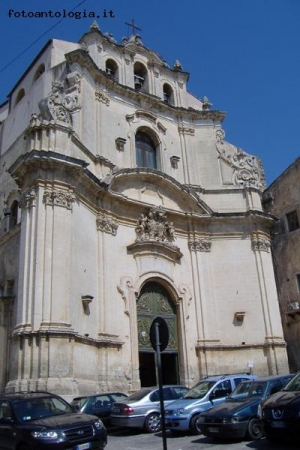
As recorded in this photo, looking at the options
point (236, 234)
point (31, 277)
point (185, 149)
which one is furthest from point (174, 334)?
point (185, 149)

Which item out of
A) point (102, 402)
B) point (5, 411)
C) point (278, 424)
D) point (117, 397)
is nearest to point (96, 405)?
point (102, 402)

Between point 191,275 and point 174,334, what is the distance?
303 cm

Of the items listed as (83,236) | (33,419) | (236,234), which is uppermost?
(236,234)

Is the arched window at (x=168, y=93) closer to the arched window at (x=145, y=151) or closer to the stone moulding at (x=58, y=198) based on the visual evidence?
the arched window at (x=145, y=151)

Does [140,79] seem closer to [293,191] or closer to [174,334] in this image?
[293,191]

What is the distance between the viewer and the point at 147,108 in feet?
84.3

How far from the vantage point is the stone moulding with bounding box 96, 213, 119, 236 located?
67.1ft

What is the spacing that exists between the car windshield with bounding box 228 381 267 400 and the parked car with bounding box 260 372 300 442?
200 cm

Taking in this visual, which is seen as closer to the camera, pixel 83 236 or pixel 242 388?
pixel 242 388

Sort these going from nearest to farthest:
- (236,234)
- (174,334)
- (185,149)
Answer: (174,334) < (236,234) < (185,149)

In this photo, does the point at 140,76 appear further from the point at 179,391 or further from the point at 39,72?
the point at 179,391

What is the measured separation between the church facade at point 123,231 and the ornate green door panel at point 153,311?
2.6 inches

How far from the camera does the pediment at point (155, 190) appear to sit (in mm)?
21828

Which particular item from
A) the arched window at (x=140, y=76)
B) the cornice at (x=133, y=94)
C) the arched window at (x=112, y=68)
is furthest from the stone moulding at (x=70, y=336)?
the arched window at (x=140, y=76)
